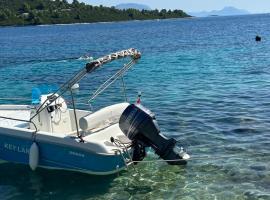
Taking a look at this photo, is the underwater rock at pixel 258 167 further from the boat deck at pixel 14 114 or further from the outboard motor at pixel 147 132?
the boat deck at pixel 14 114

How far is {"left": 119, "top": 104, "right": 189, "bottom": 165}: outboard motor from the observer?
1044 centimetres

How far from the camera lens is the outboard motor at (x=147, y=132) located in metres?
10.4

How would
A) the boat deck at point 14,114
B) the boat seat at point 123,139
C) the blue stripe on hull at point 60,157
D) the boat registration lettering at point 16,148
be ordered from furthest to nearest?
1. the boat deck at point 14,114
2. the boat registration lettering at point 16,148
3. the boat seat at point 123,139
4. the blue stripe on hull at point 60,157

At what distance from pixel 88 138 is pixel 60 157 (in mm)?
825

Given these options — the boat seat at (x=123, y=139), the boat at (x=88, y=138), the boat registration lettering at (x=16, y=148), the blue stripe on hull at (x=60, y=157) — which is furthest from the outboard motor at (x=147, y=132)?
the boat registration lettering at (x=16, y=148)

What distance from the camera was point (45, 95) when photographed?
12578 mm

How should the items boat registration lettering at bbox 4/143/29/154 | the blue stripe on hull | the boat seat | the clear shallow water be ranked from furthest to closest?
boat registration lettering at bbox 4/143/29/154 < the boat seat < the blue stripe on hull < the clear shallow water

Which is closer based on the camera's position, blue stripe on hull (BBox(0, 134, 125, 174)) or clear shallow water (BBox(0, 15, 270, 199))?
clear shallow water (BBox(0, 15, 270, 199))

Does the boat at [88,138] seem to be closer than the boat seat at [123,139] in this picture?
Yes

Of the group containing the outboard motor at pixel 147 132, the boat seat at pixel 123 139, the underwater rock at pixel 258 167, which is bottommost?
the underwater rock at pixel 258 167

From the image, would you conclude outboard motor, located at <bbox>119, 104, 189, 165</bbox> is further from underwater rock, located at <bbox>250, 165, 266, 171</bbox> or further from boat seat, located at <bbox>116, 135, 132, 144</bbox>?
underwater rock, located at <bbox>250, 165, 266, 171</bbox>

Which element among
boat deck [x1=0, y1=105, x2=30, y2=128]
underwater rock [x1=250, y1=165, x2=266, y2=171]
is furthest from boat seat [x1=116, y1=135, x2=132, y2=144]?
underwater rock [x1=250, y1=165, x2=266, y2=171]

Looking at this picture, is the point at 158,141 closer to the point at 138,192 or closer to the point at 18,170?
the point at 138,192

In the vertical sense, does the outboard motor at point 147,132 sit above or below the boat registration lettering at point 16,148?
above
